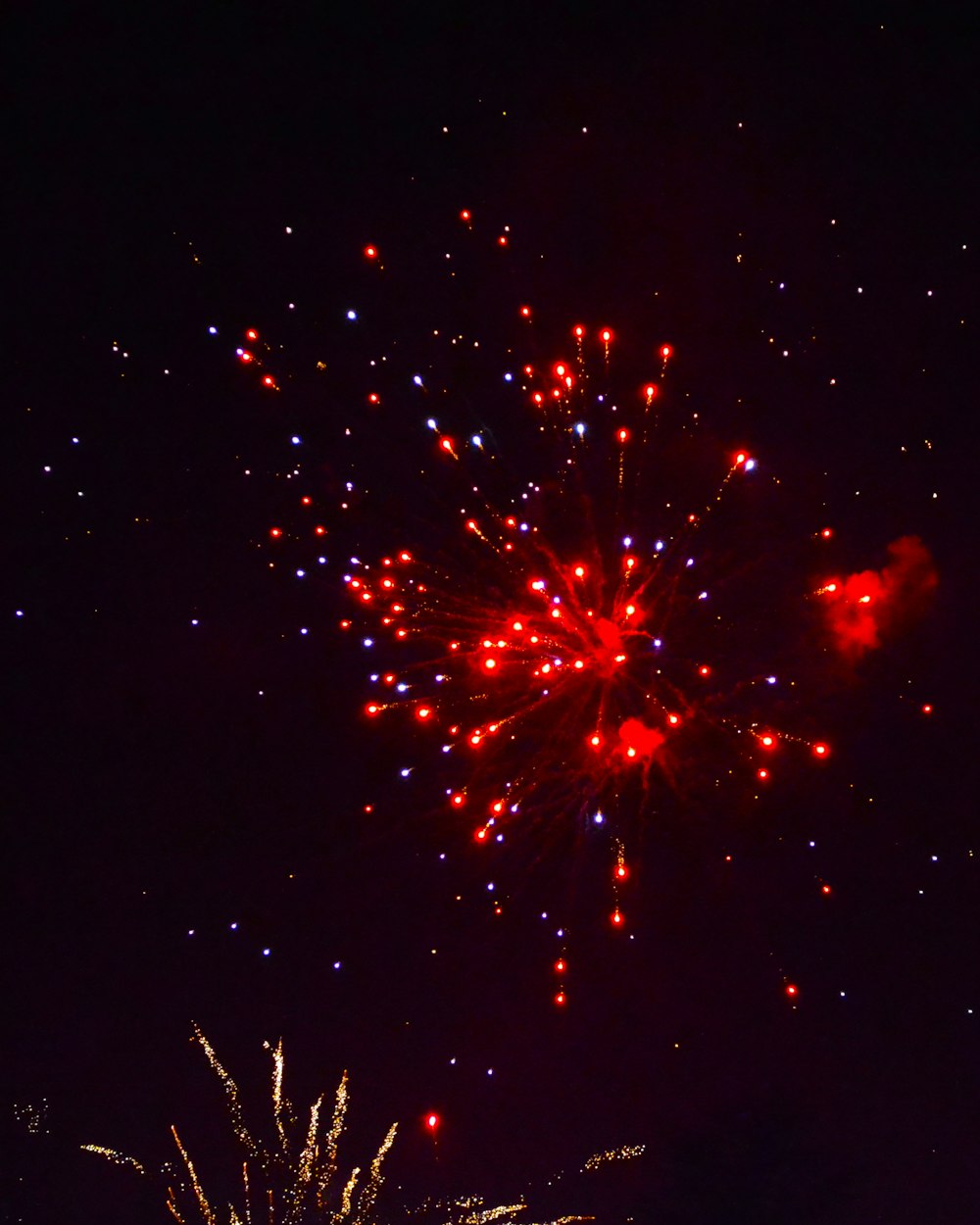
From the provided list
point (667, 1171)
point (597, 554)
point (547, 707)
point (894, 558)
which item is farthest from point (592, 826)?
point (667, 1171)

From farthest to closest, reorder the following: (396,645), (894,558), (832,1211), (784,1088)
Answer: (832,1211), (784,1088), (396,645), (894,558)

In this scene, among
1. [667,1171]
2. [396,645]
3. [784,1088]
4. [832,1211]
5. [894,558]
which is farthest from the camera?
[667,1171]

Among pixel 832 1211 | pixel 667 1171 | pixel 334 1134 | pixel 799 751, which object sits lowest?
pixel 832 1211

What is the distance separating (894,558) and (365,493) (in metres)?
3.51

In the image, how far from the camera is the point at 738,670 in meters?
6.61

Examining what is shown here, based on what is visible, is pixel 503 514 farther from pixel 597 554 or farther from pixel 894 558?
pixel 894 558

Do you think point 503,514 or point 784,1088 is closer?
point 503,514

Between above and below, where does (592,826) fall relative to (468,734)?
A: below

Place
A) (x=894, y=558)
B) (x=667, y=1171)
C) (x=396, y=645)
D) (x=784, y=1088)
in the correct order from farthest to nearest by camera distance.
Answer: (x=667, y=1171) → (x=784, y=1088) → (x=396, y=645) → (x=894, y=558)

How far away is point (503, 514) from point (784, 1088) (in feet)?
16.3

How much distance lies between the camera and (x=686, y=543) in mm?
6500

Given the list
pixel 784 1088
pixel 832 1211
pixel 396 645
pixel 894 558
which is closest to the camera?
pixel 894 558

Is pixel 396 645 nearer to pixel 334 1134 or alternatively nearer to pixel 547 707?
pixel 547 707

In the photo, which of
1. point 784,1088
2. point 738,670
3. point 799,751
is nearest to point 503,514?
point 738,670
